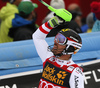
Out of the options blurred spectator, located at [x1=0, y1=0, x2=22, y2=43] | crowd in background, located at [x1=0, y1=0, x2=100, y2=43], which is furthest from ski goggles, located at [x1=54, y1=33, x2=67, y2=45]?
blurred spectator, located at [x1=0, y1=0, x2=22, y2=43]

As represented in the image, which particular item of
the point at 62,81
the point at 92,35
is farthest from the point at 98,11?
the point at 62,81

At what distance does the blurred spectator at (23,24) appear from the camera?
12.3 ft

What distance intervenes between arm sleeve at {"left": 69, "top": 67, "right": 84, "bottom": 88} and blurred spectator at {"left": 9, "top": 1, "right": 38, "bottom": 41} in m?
1.60

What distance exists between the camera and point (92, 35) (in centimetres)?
371

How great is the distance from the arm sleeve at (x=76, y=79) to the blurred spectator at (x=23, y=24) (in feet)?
5.25

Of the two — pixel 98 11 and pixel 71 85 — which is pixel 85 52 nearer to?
pixel 98 11

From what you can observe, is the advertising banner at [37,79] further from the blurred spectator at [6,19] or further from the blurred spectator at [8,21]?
the blurred spectator at [6,19]

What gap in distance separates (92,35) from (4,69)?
1.34m

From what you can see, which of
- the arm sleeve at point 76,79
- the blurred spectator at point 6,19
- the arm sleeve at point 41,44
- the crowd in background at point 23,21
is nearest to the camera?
the arm sleeve at point 76,79

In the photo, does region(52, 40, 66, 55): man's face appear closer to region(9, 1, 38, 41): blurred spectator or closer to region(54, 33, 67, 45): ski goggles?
region(54, 33, 67, 45): ski goggles

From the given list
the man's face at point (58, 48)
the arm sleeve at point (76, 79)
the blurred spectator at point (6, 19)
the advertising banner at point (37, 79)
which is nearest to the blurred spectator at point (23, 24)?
the blurred spectator at point (6, 19)

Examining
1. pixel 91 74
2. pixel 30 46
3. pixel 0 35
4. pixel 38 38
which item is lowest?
pixel 91 74

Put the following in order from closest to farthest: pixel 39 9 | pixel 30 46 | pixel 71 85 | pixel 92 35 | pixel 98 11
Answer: pixel 71 85 → pixel 30 46 → pixel 92 35 → pixel 98 11 → pixel 39 9

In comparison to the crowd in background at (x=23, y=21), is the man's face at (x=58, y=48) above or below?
below
